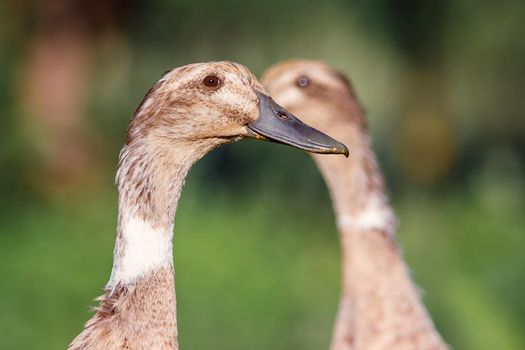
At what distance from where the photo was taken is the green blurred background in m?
9.63

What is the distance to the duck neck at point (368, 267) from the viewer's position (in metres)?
5.28

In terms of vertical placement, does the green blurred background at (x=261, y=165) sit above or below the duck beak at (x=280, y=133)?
below

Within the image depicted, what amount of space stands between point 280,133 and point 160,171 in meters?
0.44

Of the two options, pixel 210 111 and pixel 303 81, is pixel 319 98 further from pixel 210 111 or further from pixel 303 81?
pixel 210 111

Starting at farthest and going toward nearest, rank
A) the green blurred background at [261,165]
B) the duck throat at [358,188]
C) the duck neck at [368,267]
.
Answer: the green blurred background at [261,165] → the duck throat at [358,188] → the duck neck at [368,267]

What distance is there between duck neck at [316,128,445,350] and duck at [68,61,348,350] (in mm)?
1439

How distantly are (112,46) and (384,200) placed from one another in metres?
8.44

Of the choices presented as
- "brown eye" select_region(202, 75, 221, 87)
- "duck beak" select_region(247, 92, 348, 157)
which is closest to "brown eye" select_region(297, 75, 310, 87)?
"duck beak" select_region(247, 92, 348, 157)

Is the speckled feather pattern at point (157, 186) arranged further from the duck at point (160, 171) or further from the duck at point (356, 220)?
the duck at point (356, 220)

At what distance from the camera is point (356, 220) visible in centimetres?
559

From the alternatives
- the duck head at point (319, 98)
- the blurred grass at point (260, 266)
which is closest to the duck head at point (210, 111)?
the duck head at point (319, 98)

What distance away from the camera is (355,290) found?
5430 mm

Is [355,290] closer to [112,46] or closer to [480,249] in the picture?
[480,249]

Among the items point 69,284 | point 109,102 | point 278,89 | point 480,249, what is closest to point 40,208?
point 109,102
